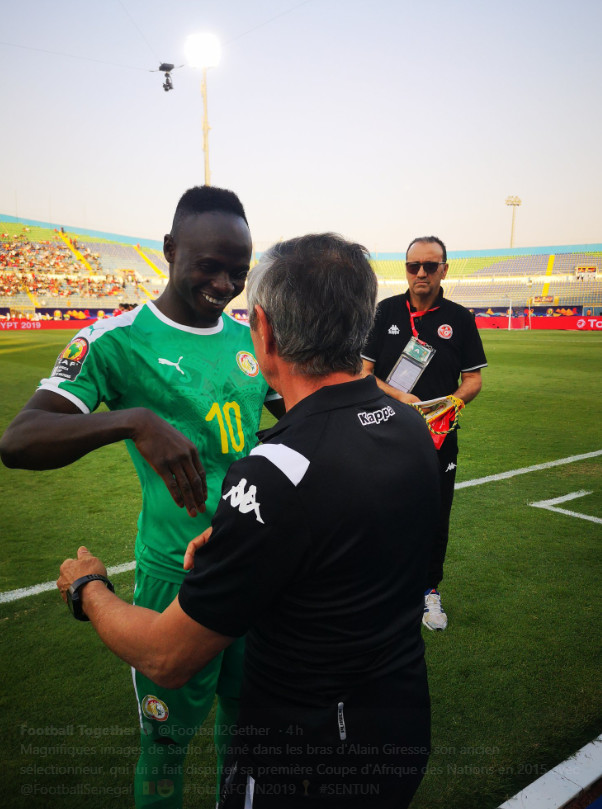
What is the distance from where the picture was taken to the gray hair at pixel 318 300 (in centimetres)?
124

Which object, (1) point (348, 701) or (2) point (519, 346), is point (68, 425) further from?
(2) point (519, 346)

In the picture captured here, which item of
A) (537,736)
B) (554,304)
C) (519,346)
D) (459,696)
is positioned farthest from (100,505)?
(554,304)

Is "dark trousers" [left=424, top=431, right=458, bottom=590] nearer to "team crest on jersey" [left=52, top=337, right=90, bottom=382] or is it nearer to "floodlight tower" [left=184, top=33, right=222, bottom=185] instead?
"team crest on jersey" [left=52, top=337, right=90, bottom=382]

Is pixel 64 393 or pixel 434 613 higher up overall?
pixel 64 393

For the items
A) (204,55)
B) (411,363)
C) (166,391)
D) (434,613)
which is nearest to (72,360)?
(166,391)

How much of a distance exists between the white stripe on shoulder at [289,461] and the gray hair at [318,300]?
228 mm

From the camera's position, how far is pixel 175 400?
196 cm

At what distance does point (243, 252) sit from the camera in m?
2.10

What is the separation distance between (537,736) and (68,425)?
272 cm

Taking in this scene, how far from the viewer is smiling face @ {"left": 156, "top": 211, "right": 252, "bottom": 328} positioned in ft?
6.66

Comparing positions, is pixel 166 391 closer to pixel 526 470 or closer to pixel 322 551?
pixel 322 551

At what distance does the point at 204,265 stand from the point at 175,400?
0.50m

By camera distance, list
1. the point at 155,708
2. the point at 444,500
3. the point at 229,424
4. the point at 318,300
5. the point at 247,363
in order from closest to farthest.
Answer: the point at 318,300
the point at 155,708
the point at 229,424
the point at 247,363
the point at 444,500

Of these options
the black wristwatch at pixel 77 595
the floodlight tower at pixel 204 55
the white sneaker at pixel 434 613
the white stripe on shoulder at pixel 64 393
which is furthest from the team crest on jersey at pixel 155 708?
the floodlight tower at pixel 204 55
